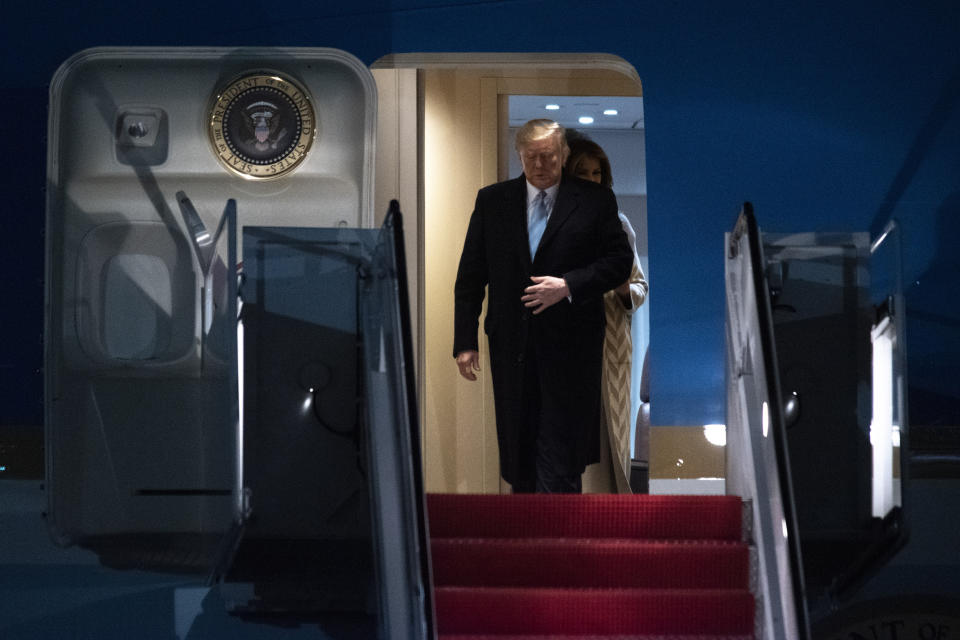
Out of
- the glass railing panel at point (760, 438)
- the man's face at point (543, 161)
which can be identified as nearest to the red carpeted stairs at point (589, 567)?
the glass railing panel at point (760, 438)

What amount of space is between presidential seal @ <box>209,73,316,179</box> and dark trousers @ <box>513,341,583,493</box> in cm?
165

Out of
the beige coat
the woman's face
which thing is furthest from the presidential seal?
the beige coat

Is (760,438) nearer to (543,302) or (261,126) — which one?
(543,302)

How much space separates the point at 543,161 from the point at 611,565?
1.60 meters

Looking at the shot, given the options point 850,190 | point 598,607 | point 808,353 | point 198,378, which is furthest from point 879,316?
point 198,378

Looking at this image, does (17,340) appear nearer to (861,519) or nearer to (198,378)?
(198,378)

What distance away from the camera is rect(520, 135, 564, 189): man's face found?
531 centimetres

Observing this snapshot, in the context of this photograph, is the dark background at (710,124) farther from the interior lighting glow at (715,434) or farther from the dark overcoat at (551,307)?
the dark overcoat at (551,307)

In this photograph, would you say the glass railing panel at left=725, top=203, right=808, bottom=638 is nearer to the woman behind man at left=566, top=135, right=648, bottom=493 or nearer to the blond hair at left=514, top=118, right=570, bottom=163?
the blond hair at left=514, top=118, right=570, bottom=163

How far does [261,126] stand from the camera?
6129mm

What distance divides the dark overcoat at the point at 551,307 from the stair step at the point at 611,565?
0.46 metres

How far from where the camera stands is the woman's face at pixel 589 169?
239 inches

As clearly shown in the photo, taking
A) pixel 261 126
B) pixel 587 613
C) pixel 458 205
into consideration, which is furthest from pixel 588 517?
pixel 458 205

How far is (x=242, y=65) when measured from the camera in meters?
6.16
